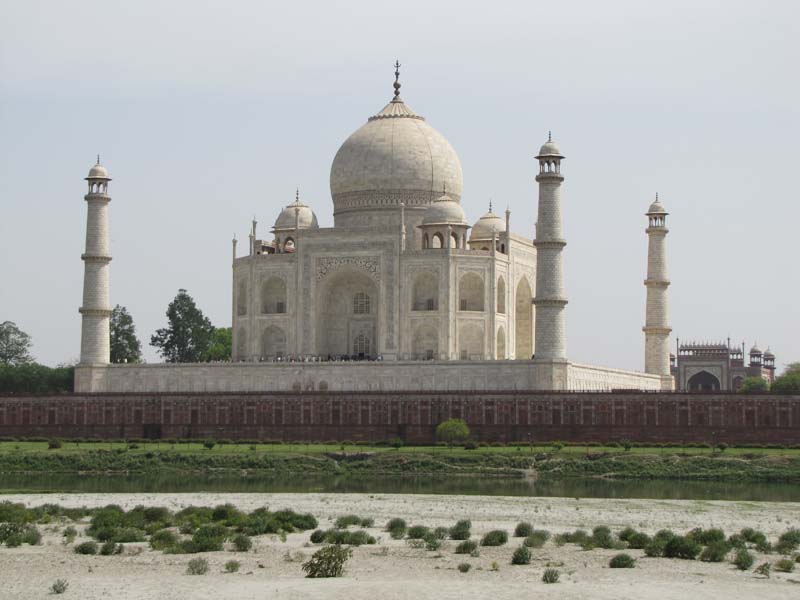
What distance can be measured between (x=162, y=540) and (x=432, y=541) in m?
4.83

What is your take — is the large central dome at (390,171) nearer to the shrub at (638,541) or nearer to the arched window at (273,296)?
the arched window at (273,296)

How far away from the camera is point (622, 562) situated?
989 inches

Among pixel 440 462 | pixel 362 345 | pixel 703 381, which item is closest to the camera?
pixel 440 462

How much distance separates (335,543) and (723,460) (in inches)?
894

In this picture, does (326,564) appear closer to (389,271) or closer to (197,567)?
(197,567)

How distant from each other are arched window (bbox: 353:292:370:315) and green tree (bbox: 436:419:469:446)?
11.3 metres

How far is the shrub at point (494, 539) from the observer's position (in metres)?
28.0

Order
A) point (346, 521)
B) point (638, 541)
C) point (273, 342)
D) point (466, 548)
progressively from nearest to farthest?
point (466, 548) → point (638, 541) → point (346, 521) → point (273, 342)

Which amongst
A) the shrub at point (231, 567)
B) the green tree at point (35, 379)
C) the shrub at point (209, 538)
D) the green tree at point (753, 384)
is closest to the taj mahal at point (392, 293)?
the green tree at point (35, 379)

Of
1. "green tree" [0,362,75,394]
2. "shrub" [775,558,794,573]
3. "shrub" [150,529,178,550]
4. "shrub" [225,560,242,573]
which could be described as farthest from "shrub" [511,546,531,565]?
"green tree" [0,362,75,394]

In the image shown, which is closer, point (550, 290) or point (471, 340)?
point (550, 290)

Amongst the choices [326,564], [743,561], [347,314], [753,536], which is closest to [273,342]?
[347,314]

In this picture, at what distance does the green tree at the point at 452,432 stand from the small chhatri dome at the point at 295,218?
14830mm

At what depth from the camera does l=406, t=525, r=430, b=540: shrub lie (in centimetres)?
2883
